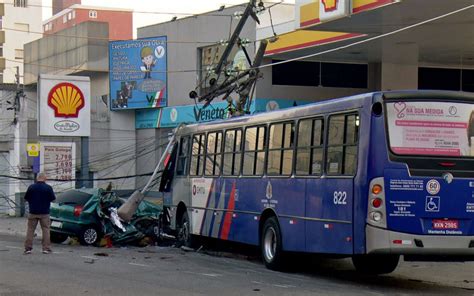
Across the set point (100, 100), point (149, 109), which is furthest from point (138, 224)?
point (100, 100)

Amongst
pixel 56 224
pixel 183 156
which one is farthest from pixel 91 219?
pixel 183 156

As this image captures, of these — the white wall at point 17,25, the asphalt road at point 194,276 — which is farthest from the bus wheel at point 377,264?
the white wall at point 17,25

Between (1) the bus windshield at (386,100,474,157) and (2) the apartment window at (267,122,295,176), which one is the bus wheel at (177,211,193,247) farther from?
(1) the bus windshield at (386,100,474,157)

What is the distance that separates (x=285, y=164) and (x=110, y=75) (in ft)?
90.9

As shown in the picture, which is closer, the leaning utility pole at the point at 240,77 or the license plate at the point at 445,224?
the license plate at the point at 445,224

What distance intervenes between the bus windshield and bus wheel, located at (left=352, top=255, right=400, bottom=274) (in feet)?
10.1

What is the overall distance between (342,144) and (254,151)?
337cm

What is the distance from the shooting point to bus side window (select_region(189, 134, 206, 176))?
1831 centimetres

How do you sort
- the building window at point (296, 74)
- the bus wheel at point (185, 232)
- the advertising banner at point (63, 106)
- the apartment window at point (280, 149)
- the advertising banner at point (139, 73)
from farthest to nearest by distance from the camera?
the advertising banner at point (139, 73) → the building window at point (296, 74) → the advertising banner at point (63, 106) → the bus wheel at point (185, 232) → the apartment window at point (280, 149)

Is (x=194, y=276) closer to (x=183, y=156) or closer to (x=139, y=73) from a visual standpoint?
(x=183, y=156)

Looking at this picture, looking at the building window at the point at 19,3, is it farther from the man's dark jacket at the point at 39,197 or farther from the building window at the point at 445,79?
the man's dark jacket at the point at 39,197

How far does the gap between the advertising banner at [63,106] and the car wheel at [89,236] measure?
1154 cm

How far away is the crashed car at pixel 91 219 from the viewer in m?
19.5

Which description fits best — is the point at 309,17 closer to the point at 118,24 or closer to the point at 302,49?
the point at 302,49
